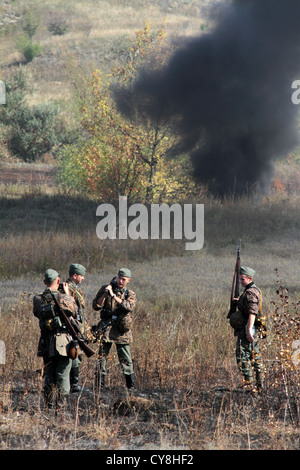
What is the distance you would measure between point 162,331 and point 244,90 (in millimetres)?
19903

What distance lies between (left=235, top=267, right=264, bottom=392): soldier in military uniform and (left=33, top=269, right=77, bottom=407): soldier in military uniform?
1.67 meters

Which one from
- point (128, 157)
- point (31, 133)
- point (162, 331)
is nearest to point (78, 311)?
point (162, 331)

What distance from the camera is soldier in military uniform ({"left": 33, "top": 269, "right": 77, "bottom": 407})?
4934 mm

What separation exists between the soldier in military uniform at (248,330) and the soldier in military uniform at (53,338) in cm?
167

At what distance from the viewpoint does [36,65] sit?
54156 millimetres

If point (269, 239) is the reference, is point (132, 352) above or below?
below

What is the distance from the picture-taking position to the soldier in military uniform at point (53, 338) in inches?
194

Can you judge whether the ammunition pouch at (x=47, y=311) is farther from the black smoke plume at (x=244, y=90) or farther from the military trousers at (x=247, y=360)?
the black smoke plume at (x=244, y=90)

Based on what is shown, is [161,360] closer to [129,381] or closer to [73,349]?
[129,381]

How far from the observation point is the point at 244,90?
25562 mm

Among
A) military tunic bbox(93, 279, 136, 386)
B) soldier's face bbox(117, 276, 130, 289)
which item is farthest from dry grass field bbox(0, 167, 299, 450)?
soldier's face bbox(117, 276, 130, 289)
